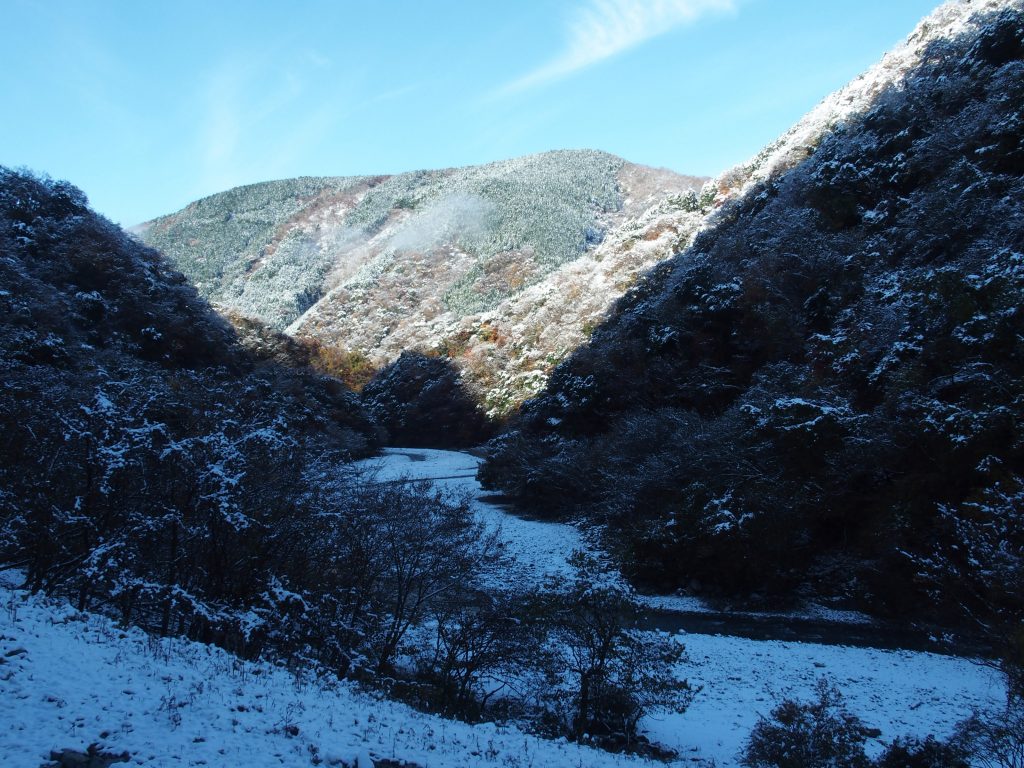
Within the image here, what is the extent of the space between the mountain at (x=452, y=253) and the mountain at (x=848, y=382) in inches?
509

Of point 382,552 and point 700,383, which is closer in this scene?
point 382,552

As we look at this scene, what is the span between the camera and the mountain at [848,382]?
50.2 ft

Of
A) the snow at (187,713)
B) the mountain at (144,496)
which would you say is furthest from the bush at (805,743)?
the mountain at (144,496)

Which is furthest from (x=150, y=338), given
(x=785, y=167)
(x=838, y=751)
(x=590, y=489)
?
(x=785, y=167)

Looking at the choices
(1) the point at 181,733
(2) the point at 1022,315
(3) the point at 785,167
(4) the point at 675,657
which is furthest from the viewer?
(3) the point at 785,167

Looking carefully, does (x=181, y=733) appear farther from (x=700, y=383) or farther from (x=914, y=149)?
(x=914, y=149)

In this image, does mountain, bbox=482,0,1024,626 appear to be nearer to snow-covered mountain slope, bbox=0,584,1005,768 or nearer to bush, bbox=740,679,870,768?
bush, bbox=740,679,870,768

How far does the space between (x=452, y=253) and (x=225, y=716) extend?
94956 mm

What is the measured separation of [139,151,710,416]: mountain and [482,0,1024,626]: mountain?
12928 millimetres

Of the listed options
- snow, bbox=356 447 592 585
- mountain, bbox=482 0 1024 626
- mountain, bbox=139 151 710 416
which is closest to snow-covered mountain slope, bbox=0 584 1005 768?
mountain, bbox=482 0 1024 626

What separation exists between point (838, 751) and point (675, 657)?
10.6 ft

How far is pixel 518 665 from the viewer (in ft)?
39.2

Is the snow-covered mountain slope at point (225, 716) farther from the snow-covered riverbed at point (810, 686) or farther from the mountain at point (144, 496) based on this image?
the mountain at point (144, 496)

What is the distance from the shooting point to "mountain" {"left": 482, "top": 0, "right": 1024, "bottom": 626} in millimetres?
15297
